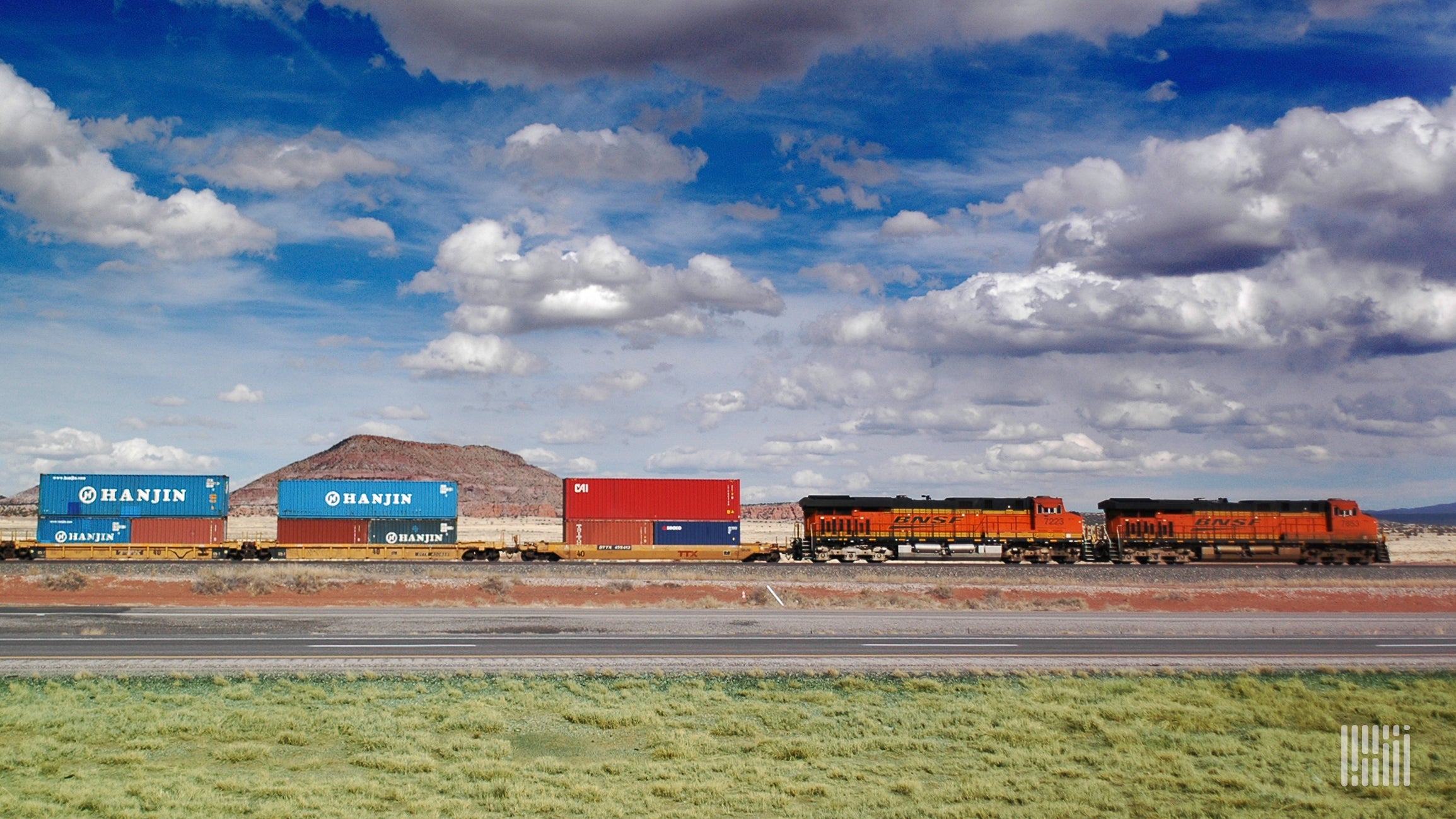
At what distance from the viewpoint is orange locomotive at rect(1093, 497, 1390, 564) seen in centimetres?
5753

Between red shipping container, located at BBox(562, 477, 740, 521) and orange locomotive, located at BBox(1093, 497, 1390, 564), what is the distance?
25408 millimetres

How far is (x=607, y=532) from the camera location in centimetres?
5419

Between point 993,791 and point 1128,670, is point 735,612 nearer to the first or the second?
point 1128,670

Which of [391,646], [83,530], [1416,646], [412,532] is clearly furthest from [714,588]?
[83,530]

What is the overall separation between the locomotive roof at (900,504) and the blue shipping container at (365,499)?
2230cm

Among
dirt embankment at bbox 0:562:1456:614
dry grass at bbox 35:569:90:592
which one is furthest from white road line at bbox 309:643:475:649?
dry grass at bbox 35:569:90:592

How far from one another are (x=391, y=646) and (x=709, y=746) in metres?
13.3

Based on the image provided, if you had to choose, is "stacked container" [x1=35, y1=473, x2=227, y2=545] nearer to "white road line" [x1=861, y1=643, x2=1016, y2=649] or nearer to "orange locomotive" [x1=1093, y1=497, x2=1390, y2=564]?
"white road line" [x1=861, y1=643, x2=1016, y2=649]

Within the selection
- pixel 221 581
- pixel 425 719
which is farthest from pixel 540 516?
pixel 425 719

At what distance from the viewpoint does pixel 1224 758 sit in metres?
15.7

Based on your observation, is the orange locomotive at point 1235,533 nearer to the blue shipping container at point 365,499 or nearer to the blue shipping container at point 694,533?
the blue shipping container at point 694,533

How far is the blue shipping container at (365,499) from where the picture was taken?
2165 inches

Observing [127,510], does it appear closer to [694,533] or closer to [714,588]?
[694,533]

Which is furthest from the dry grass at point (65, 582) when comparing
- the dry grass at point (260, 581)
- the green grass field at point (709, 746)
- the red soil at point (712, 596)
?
the green grass field at point (709, 746)
